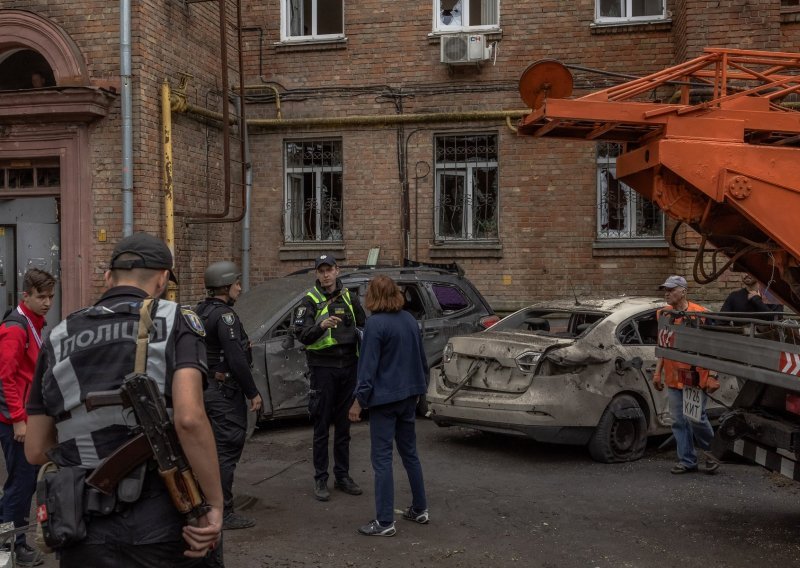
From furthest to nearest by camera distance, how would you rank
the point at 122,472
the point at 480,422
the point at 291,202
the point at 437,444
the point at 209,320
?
the point at 291,202, the point at 437,444, the point at 480,422, the point at 209,320, the point at 122,472

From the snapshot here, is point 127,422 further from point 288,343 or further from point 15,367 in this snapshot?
point 288,343

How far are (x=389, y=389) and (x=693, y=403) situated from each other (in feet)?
7.76

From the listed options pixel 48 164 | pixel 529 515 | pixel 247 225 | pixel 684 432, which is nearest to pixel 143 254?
pixel 529 515

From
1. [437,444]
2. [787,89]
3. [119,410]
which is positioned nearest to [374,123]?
[437,444]

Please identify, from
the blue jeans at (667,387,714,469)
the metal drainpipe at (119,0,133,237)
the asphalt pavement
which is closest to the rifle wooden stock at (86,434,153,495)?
the asphalt pavement

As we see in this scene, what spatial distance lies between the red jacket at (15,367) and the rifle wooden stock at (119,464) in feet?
8.56

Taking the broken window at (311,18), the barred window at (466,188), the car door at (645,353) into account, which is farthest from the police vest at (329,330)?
the broken window at (311,18)

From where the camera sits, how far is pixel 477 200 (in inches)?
528

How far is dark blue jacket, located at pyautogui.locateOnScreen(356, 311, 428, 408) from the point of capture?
5613mm

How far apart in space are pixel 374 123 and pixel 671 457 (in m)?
7.72

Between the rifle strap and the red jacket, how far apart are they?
2.62 metres

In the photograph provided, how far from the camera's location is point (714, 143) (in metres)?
5.03

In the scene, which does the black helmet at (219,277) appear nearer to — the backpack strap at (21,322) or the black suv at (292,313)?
the backpack strap at (21,322)

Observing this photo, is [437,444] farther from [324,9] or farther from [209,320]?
[324,9]
